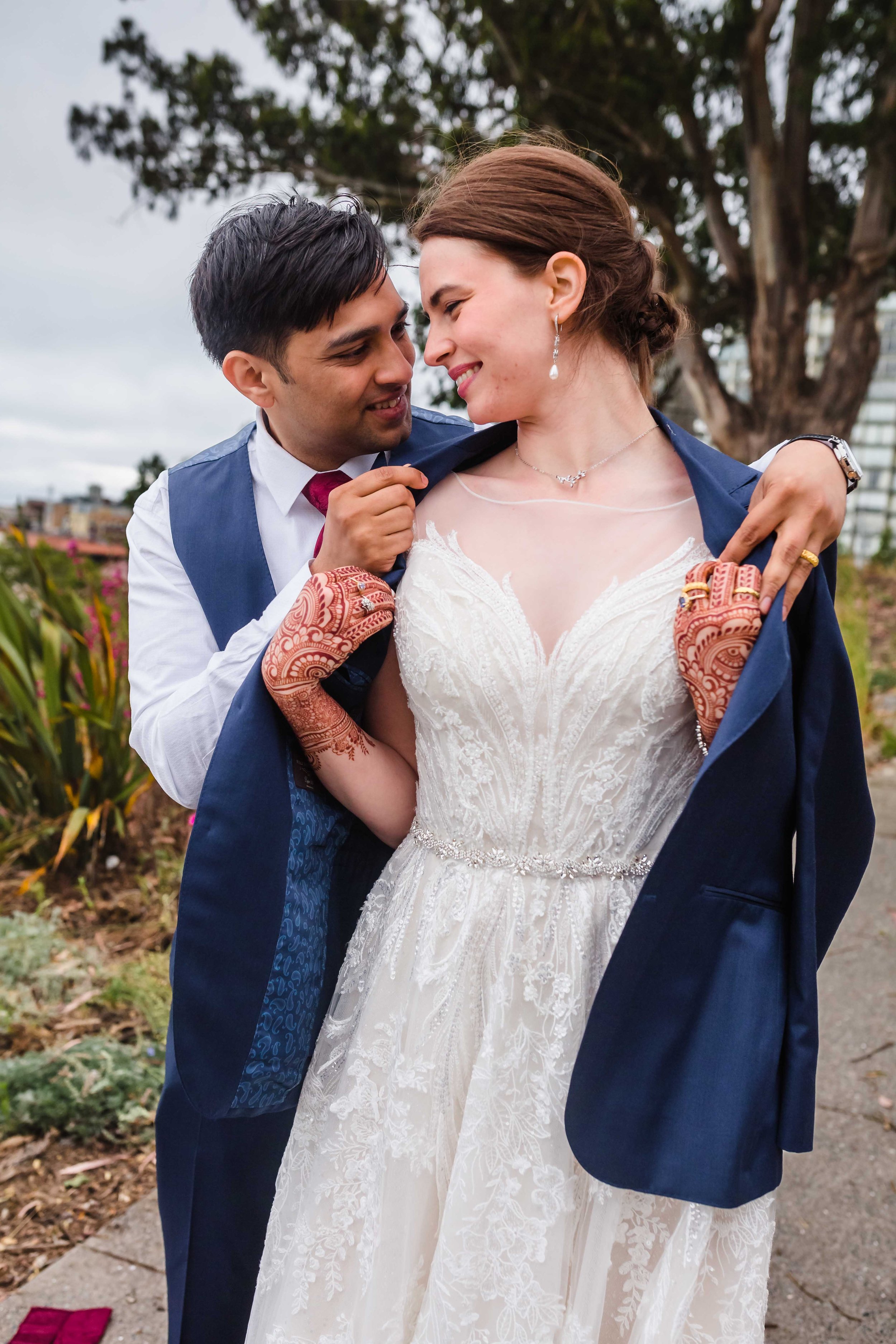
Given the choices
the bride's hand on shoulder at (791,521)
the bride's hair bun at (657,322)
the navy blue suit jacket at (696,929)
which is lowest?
the navy blue suit jacket at (696,929)

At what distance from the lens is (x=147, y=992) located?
3283 millimetres

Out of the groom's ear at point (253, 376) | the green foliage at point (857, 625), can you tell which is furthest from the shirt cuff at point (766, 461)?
the green foliage at point (857, 625)

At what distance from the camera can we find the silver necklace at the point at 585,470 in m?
1.60

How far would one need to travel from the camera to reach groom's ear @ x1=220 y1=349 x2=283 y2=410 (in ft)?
6.49

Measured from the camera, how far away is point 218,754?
153 centimetres

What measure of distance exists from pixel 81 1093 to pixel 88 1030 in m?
0.50

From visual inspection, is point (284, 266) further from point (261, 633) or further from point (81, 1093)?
point (81, 1093)

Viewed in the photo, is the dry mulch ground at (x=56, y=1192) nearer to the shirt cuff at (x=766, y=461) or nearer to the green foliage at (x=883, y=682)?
the shirt cuff at (x=766, y=461)

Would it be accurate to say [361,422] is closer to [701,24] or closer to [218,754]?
[218,754]

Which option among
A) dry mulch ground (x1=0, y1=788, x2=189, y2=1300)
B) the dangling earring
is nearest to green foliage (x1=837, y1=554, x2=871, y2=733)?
dry mulch ground (x1=0, y1=788, x2=189, y2=1300)

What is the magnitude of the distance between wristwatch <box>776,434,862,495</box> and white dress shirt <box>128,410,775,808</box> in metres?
0.21

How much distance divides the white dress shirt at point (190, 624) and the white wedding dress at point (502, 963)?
351mm

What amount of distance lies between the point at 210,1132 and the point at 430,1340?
560mm

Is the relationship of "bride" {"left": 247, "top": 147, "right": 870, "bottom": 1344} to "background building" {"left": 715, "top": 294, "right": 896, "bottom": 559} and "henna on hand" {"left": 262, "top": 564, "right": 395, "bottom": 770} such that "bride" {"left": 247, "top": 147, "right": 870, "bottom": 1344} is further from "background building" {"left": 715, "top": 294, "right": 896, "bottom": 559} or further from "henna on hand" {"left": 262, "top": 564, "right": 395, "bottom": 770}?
"background building" {"left": 715, "top": 294, "right": 896, "bottom": 559}
